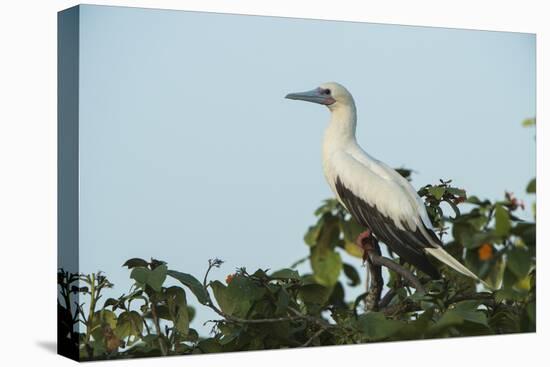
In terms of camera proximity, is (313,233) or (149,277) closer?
(149,277)

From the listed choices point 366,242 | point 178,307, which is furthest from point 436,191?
point 178,307

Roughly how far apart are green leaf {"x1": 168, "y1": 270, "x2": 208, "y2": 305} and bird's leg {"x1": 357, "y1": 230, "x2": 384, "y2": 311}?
1.07 metres

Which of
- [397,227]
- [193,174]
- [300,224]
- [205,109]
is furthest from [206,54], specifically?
[397,227]

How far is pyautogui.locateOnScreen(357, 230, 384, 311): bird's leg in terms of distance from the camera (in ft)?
21.8

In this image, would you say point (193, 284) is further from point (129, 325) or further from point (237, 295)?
point (129, 325)

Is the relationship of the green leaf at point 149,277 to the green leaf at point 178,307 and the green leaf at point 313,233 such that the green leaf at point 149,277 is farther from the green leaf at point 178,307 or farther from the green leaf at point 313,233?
the green leaf at point 313,233

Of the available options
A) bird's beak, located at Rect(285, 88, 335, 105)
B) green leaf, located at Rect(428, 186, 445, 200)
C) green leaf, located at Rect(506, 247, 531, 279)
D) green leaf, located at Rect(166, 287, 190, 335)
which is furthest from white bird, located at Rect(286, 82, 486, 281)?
green leaf, located at Rect(166, 287, 190, 335)

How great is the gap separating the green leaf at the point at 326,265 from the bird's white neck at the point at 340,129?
60 cm

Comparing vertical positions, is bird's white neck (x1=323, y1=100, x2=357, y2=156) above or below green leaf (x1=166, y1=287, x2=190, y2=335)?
above

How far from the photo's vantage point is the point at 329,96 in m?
6.59

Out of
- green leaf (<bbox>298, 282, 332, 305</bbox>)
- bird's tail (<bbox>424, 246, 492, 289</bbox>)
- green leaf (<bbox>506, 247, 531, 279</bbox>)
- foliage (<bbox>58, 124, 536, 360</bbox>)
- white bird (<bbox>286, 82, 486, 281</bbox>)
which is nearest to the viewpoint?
green leaf (<bbox>506, 247, 531, 279</bbox>)

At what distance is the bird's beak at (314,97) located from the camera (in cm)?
650

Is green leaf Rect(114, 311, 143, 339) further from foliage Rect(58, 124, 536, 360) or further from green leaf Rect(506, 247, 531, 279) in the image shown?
green leaf Rect(506, 247, 531, 279)

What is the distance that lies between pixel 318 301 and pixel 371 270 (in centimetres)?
41
